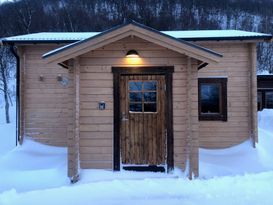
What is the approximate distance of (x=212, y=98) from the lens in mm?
8312

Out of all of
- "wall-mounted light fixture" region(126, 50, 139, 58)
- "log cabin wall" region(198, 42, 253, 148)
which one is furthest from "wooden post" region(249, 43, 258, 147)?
"wall-mounted light fixture" region(126, 50, 139, 58)

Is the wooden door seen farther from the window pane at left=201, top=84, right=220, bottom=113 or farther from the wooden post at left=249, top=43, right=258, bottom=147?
the wooden post at left=249, top=43, right=258, bottom=147

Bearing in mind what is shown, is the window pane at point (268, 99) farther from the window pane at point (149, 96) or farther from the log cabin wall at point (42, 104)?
the window pane at point (149, 96)

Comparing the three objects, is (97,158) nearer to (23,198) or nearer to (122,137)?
(122,137)

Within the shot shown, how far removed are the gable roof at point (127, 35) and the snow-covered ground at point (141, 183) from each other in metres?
2.31

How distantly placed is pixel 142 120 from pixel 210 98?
3.25 metres

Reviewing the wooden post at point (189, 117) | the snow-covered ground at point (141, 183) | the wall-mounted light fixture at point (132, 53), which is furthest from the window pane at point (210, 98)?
the wall-mounted light fixture at point (132, 53)

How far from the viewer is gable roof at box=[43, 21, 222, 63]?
5.33m

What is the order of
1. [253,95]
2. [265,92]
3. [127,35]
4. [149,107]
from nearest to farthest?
[127,35] → [149,107] → [253,95] → [265,92]

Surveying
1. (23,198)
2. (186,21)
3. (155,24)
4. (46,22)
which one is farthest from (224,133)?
(186,21)

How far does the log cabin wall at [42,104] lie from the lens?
27.5 ft

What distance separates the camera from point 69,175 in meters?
5.61

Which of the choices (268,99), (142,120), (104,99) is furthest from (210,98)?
(268,99)

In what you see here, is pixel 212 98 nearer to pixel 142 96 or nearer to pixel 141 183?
pixel 142 96
